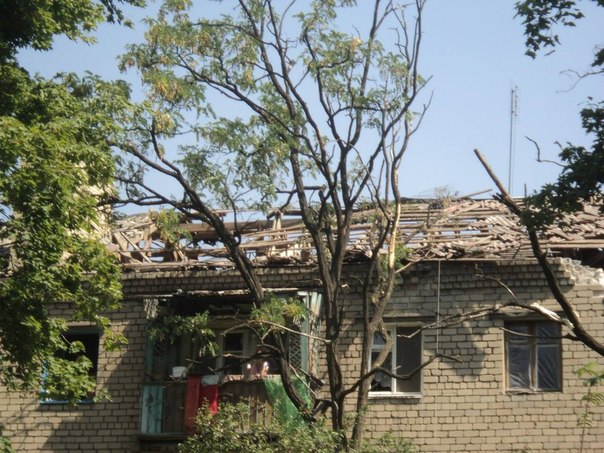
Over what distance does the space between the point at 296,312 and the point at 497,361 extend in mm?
3775

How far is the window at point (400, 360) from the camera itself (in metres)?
19.6

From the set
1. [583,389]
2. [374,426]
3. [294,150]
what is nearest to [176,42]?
[294,150]

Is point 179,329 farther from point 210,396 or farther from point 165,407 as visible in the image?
point 165,407

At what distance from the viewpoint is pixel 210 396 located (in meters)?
19.4

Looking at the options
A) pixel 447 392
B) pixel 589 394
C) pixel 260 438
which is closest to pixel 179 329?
pixel 260 438

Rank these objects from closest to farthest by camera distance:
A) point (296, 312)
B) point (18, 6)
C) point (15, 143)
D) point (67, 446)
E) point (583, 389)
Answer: point (15, 143) → point (18, 6) → point (296, 312) → point (583, 389) → point (67, 446)

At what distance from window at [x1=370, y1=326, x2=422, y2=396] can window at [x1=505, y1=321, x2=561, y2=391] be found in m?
1.49

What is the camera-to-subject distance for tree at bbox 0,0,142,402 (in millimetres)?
14336

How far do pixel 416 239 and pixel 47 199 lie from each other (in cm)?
785

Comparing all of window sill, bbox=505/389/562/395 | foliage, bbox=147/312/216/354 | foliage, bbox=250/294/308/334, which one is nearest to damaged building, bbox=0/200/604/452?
window sill, bbox=505/389/562/395

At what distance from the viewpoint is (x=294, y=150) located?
18.0 meters

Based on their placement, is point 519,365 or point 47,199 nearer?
point 47,199

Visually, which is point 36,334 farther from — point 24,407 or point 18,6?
point 24,407

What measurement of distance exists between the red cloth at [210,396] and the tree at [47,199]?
3565 mm
